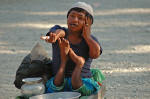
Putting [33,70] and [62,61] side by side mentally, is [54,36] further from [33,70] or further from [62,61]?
[33,70]

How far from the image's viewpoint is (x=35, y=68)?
11.2 ft

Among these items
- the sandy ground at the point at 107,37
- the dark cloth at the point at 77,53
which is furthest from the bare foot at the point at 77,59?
the sandy ground at the point at 107,37

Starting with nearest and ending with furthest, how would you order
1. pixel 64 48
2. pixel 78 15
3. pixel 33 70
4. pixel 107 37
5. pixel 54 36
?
pixel 54 36, pixel 64 48, pixel 78 15, pixel 33 70, pixel 107 37

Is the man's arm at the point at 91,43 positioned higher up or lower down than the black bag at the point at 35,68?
higher up

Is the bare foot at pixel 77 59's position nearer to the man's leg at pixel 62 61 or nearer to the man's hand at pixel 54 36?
the man's leg at pixel 62 61

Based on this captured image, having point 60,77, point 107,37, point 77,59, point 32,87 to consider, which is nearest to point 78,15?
point 77,59

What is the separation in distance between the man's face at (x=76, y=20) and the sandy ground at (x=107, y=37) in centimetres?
121

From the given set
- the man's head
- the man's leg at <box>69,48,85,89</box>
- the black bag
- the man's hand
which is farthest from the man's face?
the black bag

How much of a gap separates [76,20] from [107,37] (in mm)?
3766

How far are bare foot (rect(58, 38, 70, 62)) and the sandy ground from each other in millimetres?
1142

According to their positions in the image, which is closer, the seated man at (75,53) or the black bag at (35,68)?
the seated man at (75,53)

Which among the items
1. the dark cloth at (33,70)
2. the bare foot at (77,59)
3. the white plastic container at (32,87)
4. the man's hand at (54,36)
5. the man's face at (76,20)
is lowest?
the white plastic container at (32,87)

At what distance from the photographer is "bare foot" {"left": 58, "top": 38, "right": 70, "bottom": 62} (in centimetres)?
313

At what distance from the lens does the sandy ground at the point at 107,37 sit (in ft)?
15.3
